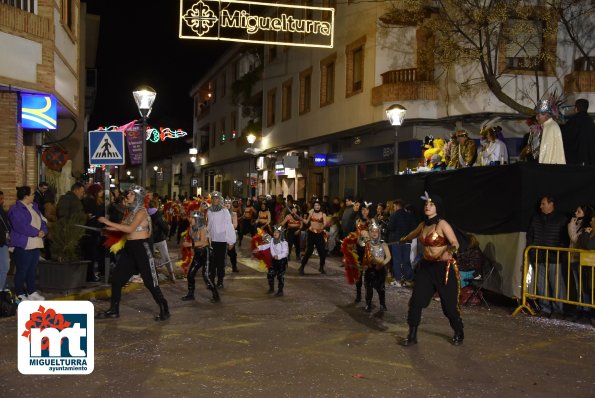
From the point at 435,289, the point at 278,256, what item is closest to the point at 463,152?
the point at 278,256

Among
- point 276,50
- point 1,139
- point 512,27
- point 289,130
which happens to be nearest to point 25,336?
point 1,139

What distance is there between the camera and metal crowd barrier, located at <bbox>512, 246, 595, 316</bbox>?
385 inches

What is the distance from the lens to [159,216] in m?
A: 14.1

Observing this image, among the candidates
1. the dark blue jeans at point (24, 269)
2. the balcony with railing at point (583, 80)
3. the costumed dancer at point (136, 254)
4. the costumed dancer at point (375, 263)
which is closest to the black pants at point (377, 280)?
the costumed dancer at point (375, 263)

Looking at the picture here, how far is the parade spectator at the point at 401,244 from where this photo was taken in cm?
1390

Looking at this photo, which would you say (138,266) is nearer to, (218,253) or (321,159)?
(218,253)

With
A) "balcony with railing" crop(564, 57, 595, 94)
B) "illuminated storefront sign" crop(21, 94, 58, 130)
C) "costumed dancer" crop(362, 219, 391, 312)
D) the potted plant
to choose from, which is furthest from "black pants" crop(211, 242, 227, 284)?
"balcony with railing" crop(564, 57, 595, 94)

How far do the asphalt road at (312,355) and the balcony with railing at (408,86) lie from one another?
1250cm

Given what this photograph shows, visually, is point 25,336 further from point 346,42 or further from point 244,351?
point 346,42

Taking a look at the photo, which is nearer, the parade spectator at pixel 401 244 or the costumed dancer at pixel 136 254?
the costumed dancer at pixel 136 254

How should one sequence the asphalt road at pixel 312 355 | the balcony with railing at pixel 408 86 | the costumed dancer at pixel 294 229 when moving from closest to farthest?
1. the asphalt road at pixel 312 355
2. the costumed dancer at pixel 294 229
3. the balcony with railing at pixel 408 86

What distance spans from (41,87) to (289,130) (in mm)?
20129

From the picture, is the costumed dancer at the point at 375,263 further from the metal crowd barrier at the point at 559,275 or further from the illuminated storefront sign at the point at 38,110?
the illuminated storefront sign at the point at 38,110

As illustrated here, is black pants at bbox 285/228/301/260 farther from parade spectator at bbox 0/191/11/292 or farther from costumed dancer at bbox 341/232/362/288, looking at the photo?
parade spectator at bbox 0/191/11/292
